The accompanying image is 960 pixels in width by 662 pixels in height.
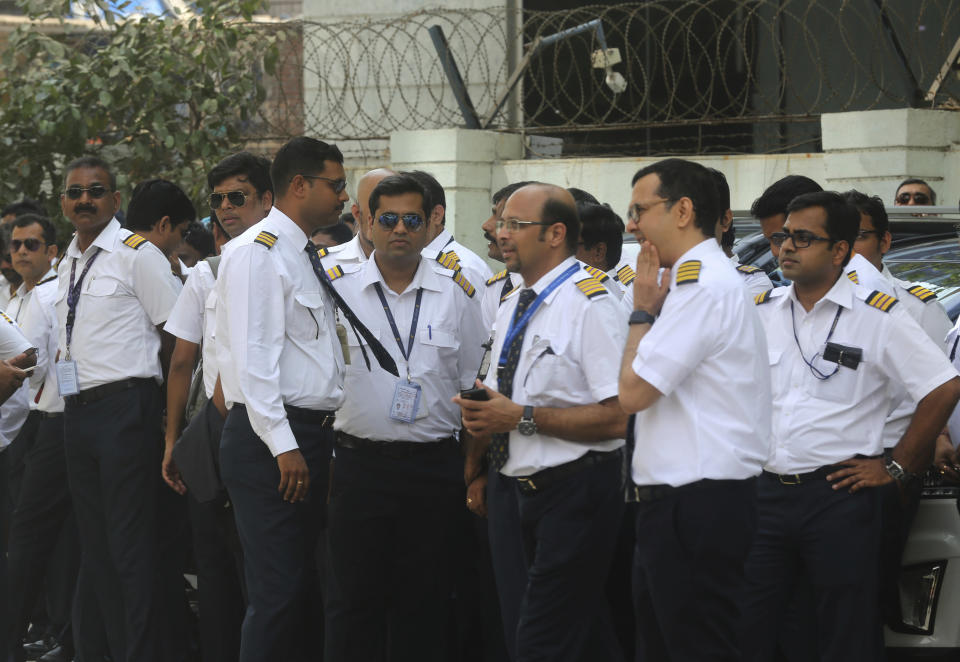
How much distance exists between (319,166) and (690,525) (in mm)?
2007

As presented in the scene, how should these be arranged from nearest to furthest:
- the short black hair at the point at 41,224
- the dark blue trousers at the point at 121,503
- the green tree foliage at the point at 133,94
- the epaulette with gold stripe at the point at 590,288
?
the epaulette with gold stripe at the point at 590,288, the dark blue trousers at the point at 121,503, the short black hair at the point at 41,224, the green tree foliage at the point at 133,94

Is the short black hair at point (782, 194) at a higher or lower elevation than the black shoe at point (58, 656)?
higher

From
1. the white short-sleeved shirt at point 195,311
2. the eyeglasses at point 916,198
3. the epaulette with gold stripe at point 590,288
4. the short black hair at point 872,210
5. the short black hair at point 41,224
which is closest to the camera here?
the epaulette with gold stripe at point 590,288

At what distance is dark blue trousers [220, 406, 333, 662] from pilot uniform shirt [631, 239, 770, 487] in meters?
1.50

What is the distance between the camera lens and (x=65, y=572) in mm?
6754

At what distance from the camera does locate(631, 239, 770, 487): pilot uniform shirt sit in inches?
146

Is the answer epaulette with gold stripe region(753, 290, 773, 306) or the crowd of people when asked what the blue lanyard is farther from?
epaulette with gold stripe region(753, 290, 773, 306)

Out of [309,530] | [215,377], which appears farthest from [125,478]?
[309,530]

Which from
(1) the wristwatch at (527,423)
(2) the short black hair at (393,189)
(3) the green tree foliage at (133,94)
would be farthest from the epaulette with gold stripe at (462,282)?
(3) the green tree foliage at (133,94)

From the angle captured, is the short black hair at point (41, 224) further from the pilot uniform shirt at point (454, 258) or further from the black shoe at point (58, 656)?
the pilot uniform shirt at point (454, 258)

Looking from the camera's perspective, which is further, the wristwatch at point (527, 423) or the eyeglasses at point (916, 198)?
the eyeglasses at point (916, 198)

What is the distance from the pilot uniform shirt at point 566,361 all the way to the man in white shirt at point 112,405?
6.47ft

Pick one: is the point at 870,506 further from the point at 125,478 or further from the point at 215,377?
the point at 125,478

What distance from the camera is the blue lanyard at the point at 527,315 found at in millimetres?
4320
